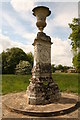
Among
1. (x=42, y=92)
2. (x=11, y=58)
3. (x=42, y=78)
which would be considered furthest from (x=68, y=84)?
(x=11, y=58)

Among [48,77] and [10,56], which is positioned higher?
[10,56]

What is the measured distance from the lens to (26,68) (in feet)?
102

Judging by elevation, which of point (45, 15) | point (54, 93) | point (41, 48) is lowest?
point (54, 93)

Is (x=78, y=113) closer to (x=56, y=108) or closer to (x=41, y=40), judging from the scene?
(x=56, y=108)

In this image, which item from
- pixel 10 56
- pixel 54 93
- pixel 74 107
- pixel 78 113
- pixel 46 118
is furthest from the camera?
pixel 10 56

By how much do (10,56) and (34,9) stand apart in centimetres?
3481

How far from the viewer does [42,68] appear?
720 centimetres

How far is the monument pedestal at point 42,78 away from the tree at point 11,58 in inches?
1290

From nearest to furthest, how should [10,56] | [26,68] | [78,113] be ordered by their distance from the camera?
[78,113] → [26,68] → [10,56]

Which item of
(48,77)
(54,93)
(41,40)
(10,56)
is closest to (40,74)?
(48,77)

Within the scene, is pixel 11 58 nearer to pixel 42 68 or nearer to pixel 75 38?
pixel 75 38

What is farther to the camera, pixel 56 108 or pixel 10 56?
pixel 10 56

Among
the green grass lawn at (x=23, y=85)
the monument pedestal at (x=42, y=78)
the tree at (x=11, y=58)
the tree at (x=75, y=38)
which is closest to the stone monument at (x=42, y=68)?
the monument pedestal at (x=42, y=78)

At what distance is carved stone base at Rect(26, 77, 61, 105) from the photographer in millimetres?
6578
